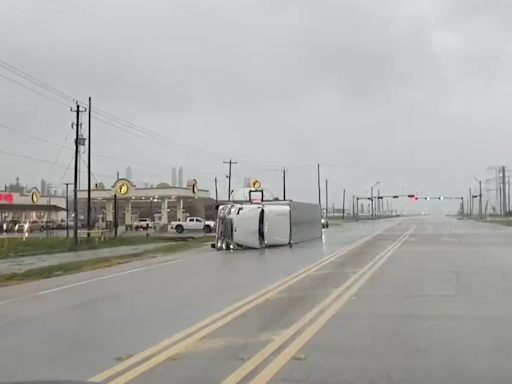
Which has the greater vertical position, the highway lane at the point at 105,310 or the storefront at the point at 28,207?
the storefront at the point at 28,207

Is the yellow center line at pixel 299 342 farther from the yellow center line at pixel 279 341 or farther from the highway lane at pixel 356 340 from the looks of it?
the yellow center line at pixel 279 341

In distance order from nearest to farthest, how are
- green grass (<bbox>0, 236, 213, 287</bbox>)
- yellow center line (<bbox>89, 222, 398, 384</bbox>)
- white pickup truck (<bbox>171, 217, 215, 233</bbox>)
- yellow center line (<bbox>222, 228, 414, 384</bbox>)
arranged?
yellow center line (<bbox>222, 228, 414, 384</bbox>) → yellow center line (<bbox>89, 222, 398, 384</bbox>) → green grass (<bbox>0, 236, 213, 287</bbox>) → white pickup truck (<bbox>171, 217, 215, 233</bbox>)

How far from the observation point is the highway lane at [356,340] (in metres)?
6.96

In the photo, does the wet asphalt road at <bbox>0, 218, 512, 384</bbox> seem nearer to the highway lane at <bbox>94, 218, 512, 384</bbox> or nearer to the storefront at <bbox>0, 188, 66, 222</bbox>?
the highway lane at <bbox>94, 218, 512, 384</bbox>

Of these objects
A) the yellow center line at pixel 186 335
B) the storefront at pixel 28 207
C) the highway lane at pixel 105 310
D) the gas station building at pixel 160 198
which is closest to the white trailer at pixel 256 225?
the highway lane at pixel 105 310

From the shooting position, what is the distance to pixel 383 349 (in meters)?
8.25

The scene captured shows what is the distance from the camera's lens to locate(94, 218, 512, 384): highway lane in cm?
696

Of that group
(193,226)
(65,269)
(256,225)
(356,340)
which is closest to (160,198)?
(193,226)

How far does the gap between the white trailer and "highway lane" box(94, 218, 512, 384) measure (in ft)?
58.8

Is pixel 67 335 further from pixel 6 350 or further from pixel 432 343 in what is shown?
pixel 432 343

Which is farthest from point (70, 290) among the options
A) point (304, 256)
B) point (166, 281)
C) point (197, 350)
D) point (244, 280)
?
point (304, 256)

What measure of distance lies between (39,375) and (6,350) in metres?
1.82

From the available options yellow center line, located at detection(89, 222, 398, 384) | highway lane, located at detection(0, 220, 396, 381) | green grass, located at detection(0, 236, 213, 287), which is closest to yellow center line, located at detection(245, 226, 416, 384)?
yellow center line, located at detection(89, 222, 398, 384)

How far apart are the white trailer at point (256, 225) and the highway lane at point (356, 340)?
17.9m
